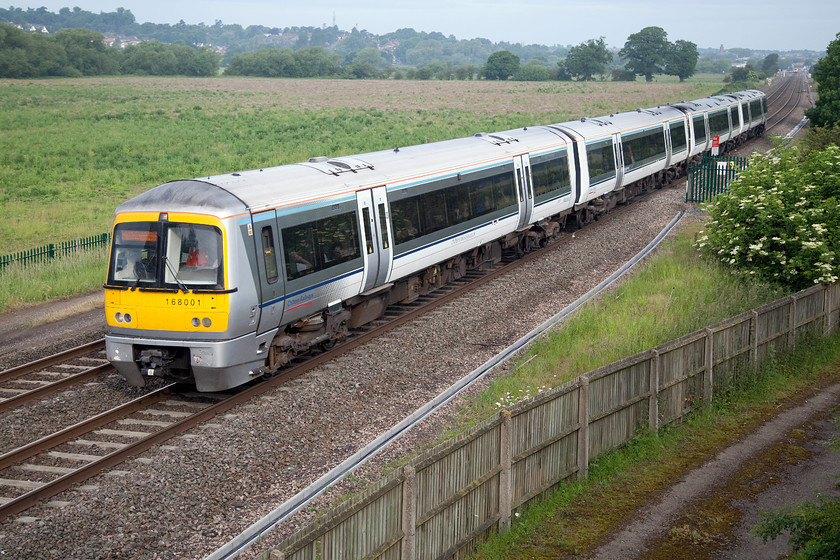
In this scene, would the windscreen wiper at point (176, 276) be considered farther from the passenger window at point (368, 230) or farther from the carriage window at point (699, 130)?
the carriage window at point (699, 130)

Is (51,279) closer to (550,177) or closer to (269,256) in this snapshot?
(269,256)

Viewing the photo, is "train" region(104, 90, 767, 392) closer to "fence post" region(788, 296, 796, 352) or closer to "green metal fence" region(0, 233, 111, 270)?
"fence post" region(788, 296, 796, 352)

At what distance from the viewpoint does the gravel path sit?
29.1ft

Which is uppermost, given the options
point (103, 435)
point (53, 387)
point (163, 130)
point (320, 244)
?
point (163, 130)

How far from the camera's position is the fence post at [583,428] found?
9.79m

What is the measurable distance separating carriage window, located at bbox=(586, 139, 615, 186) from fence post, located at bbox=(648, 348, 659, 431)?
50.4ft

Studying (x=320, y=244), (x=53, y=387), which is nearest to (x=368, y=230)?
(x=320, y=244)

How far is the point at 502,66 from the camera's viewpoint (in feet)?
528

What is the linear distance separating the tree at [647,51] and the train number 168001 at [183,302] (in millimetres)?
170157

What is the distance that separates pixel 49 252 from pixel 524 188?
40.1 feet

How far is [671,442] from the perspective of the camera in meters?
11.2

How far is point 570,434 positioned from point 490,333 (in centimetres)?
663

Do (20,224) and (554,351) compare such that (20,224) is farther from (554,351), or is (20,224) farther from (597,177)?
(554,351)

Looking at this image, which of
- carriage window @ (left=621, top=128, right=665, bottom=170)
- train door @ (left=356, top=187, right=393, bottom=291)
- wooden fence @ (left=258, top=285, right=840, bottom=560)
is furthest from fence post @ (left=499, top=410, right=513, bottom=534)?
carriage window @ (left=621, top=128, right=665, bottom=170)
